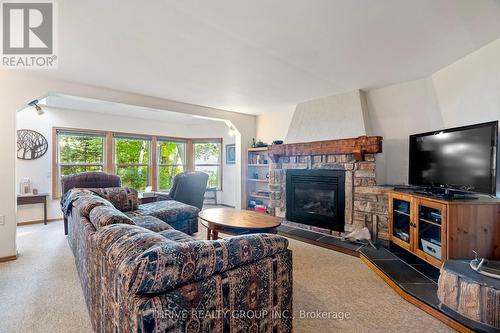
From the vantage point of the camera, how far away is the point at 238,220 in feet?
→ 9.55

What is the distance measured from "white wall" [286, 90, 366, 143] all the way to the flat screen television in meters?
0.93

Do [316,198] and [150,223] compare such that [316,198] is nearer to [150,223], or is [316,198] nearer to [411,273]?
[411,273]

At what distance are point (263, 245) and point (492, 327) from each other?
1.73 m

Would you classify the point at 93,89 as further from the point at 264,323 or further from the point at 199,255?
the point at 264,323

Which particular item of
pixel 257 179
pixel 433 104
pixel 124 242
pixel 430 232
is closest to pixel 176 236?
pixel 124 242

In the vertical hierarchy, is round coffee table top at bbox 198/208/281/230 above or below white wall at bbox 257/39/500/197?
below

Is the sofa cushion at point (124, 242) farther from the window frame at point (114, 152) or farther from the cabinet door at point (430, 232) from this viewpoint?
the window frame at point (114, 152)

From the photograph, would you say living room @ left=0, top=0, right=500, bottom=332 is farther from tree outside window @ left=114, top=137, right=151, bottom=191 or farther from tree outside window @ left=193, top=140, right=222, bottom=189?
tree outside window @ left=193, top=140, right=222, bottom=189

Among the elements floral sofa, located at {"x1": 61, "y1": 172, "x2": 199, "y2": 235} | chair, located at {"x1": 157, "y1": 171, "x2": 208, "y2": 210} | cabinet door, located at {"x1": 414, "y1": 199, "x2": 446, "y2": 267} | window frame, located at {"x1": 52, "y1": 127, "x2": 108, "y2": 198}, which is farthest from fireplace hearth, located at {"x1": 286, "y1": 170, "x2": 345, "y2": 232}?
window frame, located at {"x1": 52, "y1": 127, "x2": 108, "y2": 198}

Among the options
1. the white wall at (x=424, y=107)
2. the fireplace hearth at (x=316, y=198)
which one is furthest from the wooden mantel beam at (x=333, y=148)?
the fireplace hearth at (x=316, y=198)

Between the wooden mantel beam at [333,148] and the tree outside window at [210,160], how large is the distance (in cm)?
249

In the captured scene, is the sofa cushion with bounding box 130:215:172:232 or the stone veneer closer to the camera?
the sofa cushion with bounding box 130:215:172:232

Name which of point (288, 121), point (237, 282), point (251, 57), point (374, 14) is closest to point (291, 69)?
point (251, 57)

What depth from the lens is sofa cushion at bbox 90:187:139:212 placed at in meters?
3.47
